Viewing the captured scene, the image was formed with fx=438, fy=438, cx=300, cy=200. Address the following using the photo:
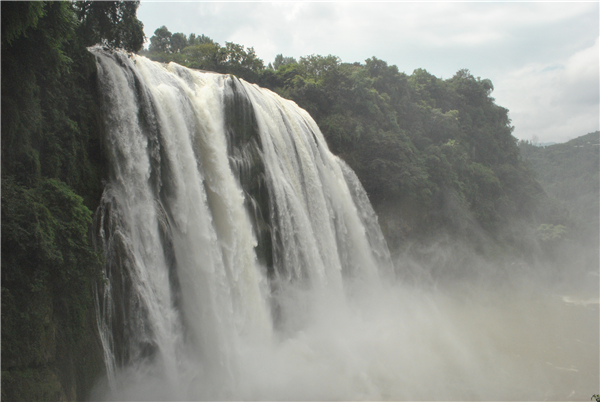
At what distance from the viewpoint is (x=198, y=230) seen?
38.0 ft

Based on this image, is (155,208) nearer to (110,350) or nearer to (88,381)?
(110,350)

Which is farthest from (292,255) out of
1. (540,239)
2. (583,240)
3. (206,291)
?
(583,240)

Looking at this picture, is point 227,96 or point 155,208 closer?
point 155,208

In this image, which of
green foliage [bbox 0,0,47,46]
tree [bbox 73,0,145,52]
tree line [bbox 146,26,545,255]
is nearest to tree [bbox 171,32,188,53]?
tree line [bbox 146,26,545,255]

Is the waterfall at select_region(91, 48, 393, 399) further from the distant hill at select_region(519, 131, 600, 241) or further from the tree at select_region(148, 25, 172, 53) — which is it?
the tree at select_region(148, 25, 172, 53)

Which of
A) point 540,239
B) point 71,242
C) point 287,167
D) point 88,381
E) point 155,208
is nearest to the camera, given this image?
point 71,242

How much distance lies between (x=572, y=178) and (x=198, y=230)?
57.1 m

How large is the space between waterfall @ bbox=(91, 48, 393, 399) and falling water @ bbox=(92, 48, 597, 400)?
38mm

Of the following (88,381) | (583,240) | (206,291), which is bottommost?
(583,240)

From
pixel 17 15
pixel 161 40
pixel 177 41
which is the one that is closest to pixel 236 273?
pixel 17 15

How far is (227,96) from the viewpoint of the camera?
14.6 meters

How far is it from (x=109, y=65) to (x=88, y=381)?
7.62 meters

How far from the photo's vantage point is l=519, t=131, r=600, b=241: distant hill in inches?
1480

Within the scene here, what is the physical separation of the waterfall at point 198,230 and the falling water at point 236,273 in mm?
38
